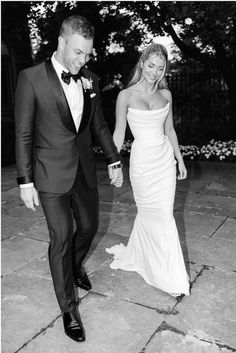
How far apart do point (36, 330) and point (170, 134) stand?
2.15 metres

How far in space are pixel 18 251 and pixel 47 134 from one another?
87.3 inches

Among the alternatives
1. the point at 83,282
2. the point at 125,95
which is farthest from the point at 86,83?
the point at 83,282

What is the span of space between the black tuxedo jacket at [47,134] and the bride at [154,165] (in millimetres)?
631

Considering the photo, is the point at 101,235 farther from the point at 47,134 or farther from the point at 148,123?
the point at 47,134

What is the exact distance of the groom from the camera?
2.75 m

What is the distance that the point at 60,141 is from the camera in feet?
9.45

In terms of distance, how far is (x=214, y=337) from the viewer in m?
2.82

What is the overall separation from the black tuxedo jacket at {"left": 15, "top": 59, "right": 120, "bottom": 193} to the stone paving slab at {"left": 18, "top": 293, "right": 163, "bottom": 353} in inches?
42.3

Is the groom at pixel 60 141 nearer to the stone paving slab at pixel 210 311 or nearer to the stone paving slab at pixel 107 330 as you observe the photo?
the stone paving slab at pixel 107 330

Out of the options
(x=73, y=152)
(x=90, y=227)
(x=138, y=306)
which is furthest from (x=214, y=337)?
(x=73, y=152)

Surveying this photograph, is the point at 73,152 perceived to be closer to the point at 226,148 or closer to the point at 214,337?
the point at 214,337

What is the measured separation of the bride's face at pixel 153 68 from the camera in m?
3.38

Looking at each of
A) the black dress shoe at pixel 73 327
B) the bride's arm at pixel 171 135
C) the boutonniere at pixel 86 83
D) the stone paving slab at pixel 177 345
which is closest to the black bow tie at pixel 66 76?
the boutonniere at pixel 86 83

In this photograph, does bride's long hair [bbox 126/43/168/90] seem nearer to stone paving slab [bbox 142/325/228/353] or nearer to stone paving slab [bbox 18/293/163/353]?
stone paving slab [bbox 18/293/163/353]
